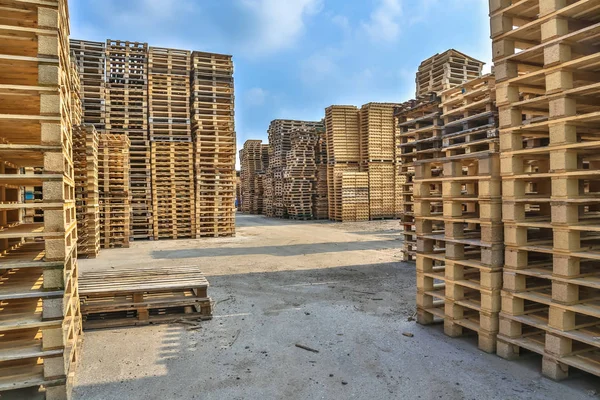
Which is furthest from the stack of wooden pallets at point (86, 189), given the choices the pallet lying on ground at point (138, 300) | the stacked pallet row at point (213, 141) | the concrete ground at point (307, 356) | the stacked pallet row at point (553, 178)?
the stacked pallet row at point (553, 178)

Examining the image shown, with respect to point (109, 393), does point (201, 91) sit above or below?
above

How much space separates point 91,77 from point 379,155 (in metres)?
16.1

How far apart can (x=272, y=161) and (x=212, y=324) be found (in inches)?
961

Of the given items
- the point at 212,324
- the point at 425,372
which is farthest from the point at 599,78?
the point at 212,324

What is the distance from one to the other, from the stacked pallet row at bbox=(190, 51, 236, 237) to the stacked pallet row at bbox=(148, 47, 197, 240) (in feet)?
1.29

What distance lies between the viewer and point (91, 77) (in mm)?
16500

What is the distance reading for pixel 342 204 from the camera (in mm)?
24016

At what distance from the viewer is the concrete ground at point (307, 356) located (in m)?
3.91

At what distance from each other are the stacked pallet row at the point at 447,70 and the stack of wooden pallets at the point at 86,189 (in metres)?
12.3

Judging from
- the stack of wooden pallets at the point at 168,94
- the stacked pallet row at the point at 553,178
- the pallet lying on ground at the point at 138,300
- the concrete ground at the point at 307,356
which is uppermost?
the stack of wooden pallets at the point at 168,94

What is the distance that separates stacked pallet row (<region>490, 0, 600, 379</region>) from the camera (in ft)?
13.0

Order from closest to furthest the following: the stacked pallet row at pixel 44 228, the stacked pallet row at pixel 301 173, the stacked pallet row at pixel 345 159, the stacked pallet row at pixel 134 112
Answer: the stacked pallet row at pixel 44 228 → the stacked pallet row at pixel 134 112 → the stacked pallet row at pixel 345 159 → the stacked pallet row at pixel 301 173

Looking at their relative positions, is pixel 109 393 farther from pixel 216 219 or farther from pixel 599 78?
pixel 216 219

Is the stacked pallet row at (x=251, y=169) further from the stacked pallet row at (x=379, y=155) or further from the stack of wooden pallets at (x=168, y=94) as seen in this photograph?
the stack of wooden pallets at (x=168, y=94)
